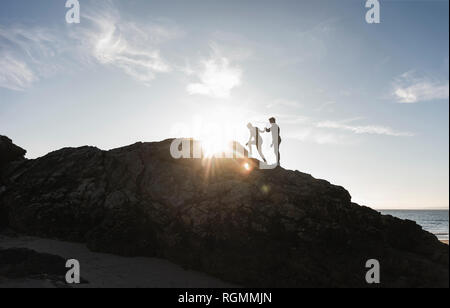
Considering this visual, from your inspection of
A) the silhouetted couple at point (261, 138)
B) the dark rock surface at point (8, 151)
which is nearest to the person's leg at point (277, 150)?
the silhouetted couple at point (261, 138)

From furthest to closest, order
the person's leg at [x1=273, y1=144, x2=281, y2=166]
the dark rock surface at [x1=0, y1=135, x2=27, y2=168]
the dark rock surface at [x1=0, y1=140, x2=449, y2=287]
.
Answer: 1. the dark rock surface at [x1=0, y1=135, x2=27, y2=168]
2. the person's leg at [x1=273, y1=144, x2=281, y2=166]
3. the dark rock surface at [x1=0, y1=140, x2=449, y2=287]

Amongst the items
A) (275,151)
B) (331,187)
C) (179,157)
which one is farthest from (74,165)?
(331,187)

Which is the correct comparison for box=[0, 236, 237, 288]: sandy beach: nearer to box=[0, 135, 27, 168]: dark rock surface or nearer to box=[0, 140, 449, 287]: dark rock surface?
box=[0, 140, 449, 287]: dark rock surface

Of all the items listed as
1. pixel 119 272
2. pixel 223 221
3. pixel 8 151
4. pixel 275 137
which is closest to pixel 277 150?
pixel 275 137

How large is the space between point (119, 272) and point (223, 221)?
5505 mm

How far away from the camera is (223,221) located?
13.8m

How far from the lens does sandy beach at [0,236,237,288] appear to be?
1177 centimetres

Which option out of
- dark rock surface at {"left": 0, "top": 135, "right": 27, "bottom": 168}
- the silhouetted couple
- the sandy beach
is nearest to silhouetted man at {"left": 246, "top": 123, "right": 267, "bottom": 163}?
the silhouetted couple

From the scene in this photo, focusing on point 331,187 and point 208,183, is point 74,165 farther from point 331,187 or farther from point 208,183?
point 331,187

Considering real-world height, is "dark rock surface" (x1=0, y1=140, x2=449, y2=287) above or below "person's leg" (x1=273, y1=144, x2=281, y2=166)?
below

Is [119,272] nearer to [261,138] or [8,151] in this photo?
[261,138]

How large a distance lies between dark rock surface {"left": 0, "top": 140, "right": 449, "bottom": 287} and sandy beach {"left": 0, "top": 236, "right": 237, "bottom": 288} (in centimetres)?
62

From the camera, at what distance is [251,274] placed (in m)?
12.6

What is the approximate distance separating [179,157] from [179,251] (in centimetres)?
608
